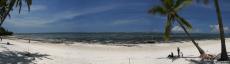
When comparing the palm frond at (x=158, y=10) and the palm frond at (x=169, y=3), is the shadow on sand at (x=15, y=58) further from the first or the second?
the palm frond at (x=169, y=3)

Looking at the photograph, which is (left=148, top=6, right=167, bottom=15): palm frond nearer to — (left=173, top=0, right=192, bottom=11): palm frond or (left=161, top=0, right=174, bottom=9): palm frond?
(left=161, top=0, right=174, bottom=9): palm frond

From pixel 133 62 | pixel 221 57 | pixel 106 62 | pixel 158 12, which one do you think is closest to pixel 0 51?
pixel 106 62

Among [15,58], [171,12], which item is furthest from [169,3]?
[15,58]

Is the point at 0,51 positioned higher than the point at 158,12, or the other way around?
the point at 158,12

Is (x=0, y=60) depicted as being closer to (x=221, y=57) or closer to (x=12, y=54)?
(x=12, y=54)

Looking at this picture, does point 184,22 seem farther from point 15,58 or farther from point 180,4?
point 15,58

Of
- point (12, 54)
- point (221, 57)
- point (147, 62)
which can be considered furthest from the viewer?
point (12, 54)

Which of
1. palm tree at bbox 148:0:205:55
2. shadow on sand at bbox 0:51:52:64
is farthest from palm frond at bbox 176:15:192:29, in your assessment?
shadow on sand at bbox 0:51:52:64

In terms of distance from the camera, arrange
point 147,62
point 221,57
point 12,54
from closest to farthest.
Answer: point 221,57
point 147,62
point 12,54

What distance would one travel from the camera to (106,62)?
3288 cm

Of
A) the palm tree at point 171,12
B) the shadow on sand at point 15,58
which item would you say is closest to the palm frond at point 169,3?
the palm tree at point 171,12

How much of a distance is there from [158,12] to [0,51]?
1394cm

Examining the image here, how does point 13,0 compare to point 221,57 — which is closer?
point 221,57

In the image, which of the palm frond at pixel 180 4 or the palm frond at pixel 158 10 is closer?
the palm frond at pixel 180 4
